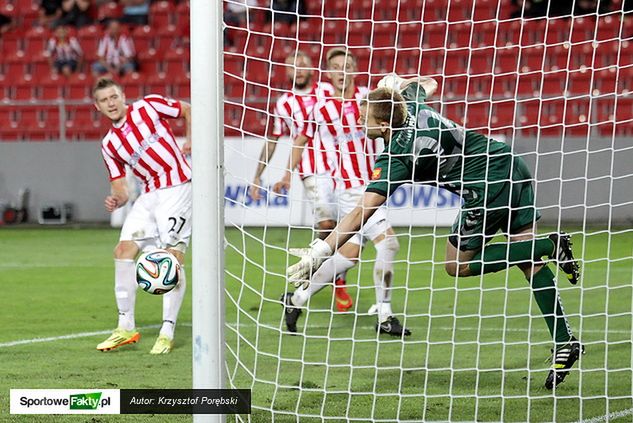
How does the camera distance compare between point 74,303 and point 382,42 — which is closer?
point 74,303

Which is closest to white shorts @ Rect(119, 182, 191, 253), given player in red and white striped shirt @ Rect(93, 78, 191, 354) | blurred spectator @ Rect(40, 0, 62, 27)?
player in red and white striped shirt @ Rect(93, 78, 191, 354)

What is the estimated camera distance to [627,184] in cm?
1363

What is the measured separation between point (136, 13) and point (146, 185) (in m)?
13.1

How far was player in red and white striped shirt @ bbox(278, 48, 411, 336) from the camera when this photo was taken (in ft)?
24.0

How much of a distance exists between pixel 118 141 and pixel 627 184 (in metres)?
8.43

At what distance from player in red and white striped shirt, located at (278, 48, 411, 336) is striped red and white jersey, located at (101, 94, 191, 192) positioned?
874 mm

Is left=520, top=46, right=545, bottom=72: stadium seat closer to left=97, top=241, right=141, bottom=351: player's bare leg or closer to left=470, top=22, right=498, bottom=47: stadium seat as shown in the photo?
left=470, top=22, right=498, bottom=47: stadium seat

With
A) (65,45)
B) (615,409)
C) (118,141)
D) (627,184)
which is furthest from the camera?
(65,45)

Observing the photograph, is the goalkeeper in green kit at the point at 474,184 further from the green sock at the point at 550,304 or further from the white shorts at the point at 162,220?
the white shorts at the point at 162,220

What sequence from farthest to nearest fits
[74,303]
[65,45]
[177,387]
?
[65,45]
[74,303]
[177,387]

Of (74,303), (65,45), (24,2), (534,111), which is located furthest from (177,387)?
(24,2)

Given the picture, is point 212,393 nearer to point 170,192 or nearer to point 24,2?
point 170,192

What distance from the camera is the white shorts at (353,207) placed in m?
7.67

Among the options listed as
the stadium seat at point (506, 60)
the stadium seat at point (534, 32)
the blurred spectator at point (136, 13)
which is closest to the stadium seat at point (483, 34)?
the stadium seat at point (506, 60)
